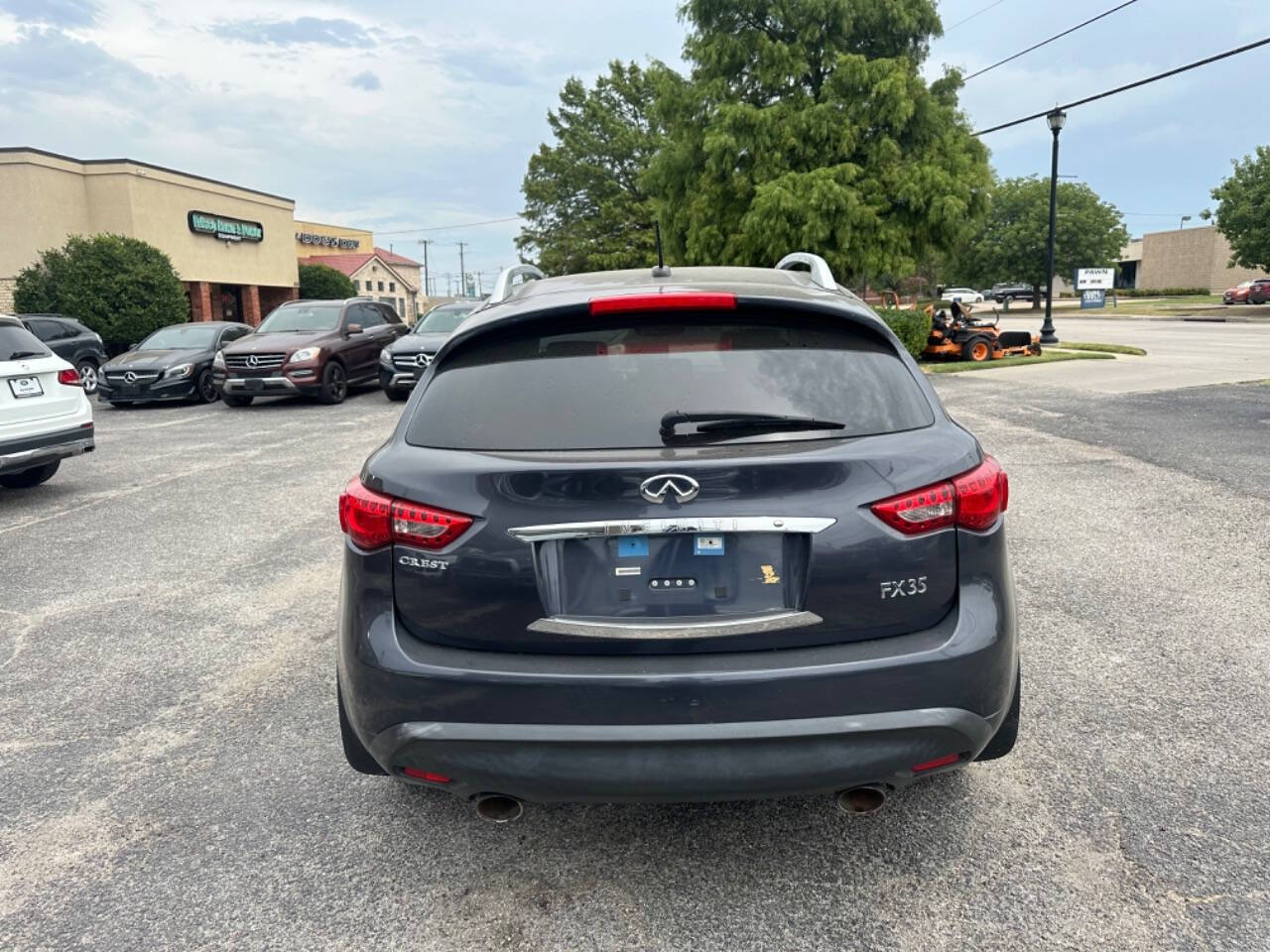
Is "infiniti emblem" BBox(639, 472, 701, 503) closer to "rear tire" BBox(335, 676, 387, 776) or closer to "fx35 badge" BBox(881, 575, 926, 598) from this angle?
"fx35 badge" BBox(881, 575, 926, 598)

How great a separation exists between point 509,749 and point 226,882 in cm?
111

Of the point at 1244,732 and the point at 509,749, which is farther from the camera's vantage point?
the point at 1244,732

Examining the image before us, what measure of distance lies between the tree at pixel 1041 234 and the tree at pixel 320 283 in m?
38.3

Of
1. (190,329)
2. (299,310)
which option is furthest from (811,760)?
(190,329)

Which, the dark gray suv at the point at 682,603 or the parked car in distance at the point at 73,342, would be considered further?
the parked car in distance at the point at 73,342

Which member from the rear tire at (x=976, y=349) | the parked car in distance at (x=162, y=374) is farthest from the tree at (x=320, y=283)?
the rear tire at (x=976, y=349)

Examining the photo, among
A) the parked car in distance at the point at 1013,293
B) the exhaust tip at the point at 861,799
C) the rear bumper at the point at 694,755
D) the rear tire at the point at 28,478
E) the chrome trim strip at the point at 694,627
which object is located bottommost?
the rear tire at the point at 28,478

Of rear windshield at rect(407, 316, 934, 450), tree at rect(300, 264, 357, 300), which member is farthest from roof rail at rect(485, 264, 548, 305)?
tree at rect(300, 264, 357, 300)

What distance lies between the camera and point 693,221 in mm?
22375

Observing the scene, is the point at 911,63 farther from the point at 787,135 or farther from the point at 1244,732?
the point at 1244,732

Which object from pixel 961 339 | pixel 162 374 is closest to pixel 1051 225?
pixel 961 339

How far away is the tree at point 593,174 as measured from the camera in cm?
5081

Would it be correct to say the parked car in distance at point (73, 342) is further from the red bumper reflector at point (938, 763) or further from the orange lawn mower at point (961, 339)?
the red bumper reflector at point (938, 763)

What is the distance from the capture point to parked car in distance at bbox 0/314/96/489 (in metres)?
7.47
